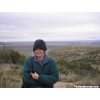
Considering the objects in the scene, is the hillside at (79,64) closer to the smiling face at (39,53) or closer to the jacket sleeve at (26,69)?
the smiling face at (39,53)

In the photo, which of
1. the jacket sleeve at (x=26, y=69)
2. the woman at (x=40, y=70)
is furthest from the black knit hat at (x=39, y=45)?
the jacket sleeve at (x=26, y=69)

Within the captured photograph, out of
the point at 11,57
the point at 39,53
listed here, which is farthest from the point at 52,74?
the point at 11,57

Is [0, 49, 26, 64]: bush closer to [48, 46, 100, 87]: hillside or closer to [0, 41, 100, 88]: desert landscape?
[0, 41, 100, 88]: desert landscape

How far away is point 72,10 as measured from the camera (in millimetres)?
6090

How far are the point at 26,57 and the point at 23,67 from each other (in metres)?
0.11

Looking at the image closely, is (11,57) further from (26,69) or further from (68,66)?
(68,66)

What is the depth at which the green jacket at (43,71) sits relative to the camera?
611cm

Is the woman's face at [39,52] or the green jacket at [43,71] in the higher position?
the woman's face at [39,52]

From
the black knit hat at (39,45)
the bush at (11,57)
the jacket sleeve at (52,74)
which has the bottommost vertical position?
the jacket sleeve at (52,74)

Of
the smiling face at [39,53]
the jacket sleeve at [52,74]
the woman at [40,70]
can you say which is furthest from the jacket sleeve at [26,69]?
the jacket sleeve at [52,74]

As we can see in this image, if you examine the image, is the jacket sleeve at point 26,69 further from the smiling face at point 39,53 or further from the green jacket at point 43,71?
the smiling face at point 39,53

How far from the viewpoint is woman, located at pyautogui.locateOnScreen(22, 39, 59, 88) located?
20.0ft
